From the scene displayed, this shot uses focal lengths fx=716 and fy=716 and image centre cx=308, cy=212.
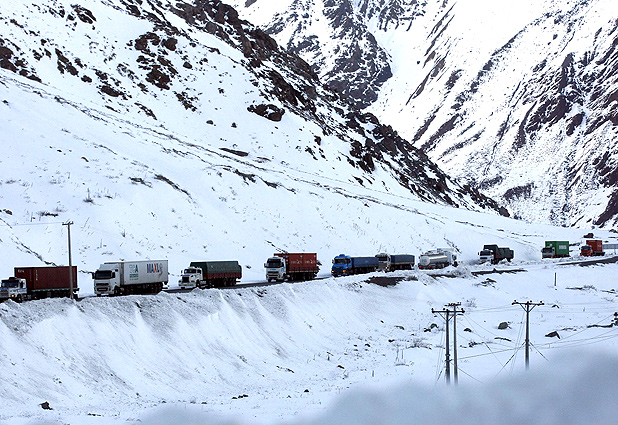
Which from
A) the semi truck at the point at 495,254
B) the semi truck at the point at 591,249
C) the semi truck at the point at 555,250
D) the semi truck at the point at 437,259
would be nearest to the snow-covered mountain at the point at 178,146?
the semi truck at the point at 437,259

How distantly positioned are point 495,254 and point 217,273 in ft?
147

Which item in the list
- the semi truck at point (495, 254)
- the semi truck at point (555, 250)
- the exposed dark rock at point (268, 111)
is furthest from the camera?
the exposed dark rock at point (268, 111)

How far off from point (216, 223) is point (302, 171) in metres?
38.9

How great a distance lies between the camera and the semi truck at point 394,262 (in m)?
65.2

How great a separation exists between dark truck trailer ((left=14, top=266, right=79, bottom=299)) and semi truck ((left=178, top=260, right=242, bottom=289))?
8.21 metres

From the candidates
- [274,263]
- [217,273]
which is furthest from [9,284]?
[274,263]

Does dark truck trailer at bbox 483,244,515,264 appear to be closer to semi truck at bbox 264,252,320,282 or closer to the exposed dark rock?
semi truck at bbox 264,252,320,282

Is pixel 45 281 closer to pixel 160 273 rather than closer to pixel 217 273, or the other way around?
pixel 160 273

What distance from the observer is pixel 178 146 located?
81812 mm

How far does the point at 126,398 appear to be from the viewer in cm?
2528

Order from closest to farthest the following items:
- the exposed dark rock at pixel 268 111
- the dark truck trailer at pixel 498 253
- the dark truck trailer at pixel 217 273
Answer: the dark truck trailer at pixel 217 273, the dark truck trailer at pixel 498 253, the exposed dark rock at pixel 268 111

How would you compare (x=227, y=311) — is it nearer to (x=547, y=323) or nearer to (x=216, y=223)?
(x=547, y=323)

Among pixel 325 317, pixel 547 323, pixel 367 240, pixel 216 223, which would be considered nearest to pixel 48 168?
pixel 216 223

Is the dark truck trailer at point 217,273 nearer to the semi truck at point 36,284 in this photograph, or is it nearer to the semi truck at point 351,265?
the semi truck at point 36,284
